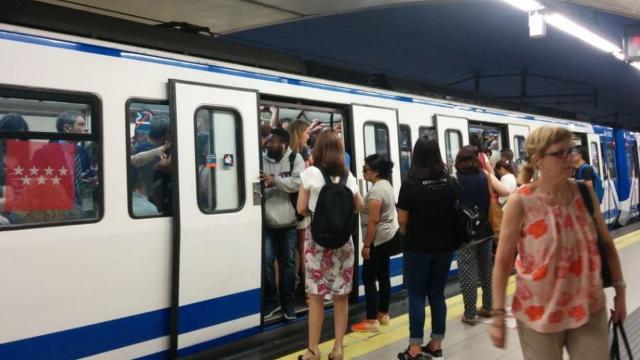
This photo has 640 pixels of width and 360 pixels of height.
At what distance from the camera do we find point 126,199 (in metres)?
3.99

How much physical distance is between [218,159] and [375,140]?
2.38 m

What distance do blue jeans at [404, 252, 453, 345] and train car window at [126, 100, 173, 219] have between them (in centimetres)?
198

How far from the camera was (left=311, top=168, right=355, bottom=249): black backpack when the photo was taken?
13.0 feet

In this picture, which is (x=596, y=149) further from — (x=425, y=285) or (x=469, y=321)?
(x=425, y=285)

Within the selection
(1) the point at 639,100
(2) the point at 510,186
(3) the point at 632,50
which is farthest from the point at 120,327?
(1) the point at 639,100

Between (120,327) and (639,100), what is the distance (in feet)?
102

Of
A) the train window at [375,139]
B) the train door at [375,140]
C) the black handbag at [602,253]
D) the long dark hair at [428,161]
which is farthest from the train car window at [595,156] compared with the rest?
the black handbag at [602,253]

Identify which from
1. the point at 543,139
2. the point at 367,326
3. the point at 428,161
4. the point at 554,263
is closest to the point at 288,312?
the point at 367,326

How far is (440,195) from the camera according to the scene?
403 cm

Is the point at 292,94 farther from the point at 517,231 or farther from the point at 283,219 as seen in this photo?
the point at 517,231

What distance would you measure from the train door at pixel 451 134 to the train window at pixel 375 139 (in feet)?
4.07

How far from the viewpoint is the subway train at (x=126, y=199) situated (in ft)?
11.4

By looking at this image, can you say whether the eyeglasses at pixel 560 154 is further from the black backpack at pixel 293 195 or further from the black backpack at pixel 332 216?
the black backpack at pixel 293 195

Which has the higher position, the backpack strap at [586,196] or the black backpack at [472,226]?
the backpack strap at [586,196]
